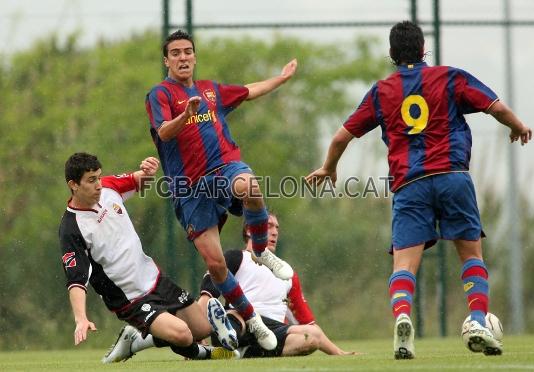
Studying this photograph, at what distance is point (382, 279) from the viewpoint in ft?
39.0

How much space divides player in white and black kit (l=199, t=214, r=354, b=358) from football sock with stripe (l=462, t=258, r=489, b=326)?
1.86m

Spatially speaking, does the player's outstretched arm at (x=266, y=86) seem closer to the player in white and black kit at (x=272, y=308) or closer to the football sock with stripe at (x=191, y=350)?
the player in white and black kit at (x=272, y=308)

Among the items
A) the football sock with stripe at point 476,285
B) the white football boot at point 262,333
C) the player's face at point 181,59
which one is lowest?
the white football boot at point 262,333

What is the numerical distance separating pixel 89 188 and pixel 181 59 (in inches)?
45.3

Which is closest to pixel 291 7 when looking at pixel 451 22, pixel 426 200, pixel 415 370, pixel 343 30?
pixel 343 30

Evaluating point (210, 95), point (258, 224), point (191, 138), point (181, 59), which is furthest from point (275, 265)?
point (181, 59)

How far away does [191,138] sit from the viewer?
7891mm

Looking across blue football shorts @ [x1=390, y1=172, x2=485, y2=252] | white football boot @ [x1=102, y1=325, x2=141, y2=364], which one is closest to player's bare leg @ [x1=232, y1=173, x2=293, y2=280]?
white football boot @ [x1=102, y1=325, x2=141, y2=364]

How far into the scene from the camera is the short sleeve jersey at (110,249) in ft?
24.5

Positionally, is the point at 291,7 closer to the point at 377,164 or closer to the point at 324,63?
the point at 324,63

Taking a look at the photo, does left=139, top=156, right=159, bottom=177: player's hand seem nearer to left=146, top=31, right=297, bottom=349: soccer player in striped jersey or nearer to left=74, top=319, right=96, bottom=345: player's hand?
left=146, top=31, right=297, bottom=349: soccer player in striped jersey

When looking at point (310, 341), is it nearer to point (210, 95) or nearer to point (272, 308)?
point (272, 308)

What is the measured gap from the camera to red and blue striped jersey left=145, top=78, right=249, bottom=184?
7.84 metres

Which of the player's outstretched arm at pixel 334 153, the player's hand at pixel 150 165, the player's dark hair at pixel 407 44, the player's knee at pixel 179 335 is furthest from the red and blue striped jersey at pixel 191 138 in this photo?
the player's dark hair at pixel 407 44
